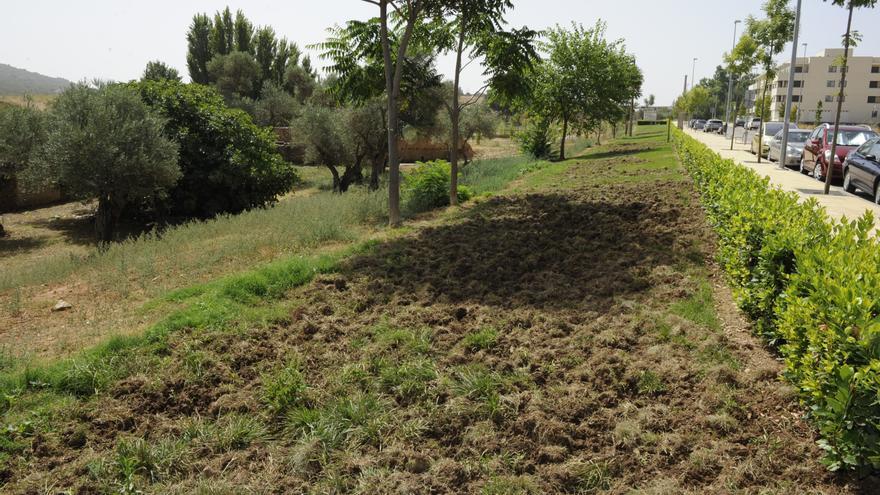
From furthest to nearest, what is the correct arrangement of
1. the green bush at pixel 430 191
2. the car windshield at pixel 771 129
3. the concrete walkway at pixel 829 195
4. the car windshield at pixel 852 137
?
the car windshield at pixel 771 129 < the car windshield at pixel 852 137 < the green bush at pixel 430 191 < the concrete walkway at pixel 829 195

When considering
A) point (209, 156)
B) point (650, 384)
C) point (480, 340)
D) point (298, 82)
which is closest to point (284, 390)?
point (480, 340)

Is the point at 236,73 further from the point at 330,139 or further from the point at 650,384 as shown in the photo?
the point at 650,384

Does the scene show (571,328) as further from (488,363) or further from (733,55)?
(733,55)

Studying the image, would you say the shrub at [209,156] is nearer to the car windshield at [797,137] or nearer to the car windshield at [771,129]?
the car windshield at [797,137]

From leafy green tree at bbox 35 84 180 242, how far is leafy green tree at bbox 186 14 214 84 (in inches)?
1560

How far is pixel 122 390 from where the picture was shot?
15.9 ft

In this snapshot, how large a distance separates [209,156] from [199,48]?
39.0m

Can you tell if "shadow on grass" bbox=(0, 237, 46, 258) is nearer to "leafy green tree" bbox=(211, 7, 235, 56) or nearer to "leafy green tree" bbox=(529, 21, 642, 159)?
"leafy green tree" bbox=(529, 21, 642, 159)

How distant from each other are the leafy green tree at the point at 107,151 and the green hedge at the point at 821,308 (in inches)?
631

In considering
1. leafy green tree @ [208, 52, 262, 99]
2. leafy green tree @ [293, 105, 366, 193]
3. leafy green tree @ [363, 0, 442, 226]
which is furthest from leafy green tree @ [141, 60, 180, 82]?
leafy green tree @ [363, 0, 442, 226]

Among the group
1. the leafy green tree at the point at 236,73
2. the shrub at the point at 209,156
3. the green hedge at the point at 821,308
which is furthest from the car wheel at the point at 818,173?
the leafy green tree at the point at 236,73

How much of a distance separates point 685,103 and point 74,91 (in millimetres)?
61332

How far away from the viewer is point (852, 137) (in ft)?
56.5

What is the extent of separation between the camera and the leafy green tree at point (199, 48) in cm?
5378
